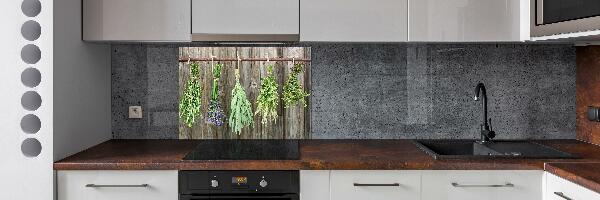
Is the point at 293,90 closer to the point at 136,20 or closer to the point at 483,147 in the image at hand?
the point at 136,20

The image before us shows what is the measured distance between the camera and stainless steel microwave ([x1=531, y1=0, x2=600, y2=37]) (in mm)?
2279

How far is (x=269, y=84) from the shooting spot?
3109mm

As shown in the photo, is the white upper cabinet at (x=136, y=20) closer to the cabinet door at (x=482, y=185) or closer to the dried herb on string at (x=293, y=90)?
the dried herb on string at (x=293, y=90)

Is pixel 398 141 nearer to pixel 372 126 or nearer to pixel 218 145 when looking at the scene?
pixel 372 126

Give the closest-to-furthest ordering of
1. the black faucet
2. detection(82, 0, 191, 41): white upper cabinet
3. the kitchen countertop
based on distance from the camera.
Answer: the kitchen countertop → detection(82, 0, 191, 41): white upper cabinet → the black faucet

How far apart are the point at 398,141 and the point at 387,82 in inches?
12.4

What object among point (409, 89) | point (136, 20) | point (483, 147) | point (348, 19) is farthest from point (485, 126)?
point (136, 20)

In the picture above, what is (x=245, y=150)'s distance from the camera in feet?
9.20

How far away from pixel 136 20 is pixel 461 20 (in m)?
1.47

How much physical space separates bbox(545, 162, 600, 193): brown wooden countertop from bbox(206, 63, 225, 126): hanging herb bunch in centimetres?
154
